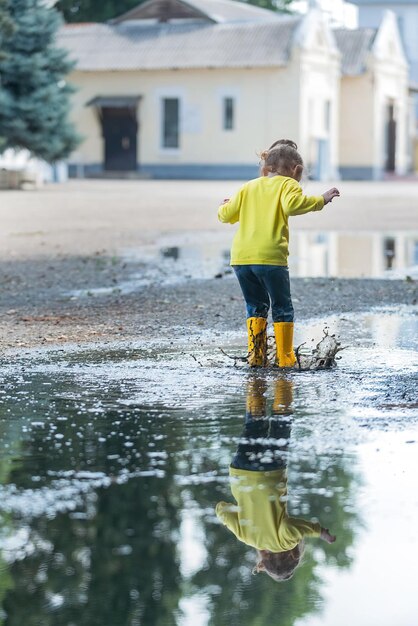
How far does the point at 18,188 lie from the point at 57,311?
28002 mm

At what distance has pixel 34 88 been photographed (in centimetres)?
3800

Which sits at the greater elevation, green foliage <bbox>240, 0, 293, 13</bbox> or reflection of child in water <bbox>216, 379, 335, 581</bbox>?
green foliage <bbox>240, 0, 293, 13</bbox>

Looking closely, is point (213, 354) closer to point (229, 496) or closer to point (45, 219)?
point (229, 496)

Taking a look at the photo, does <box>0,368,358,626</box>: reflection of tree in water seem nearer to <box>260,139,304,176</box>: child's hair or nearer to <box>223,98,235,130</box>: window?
<box>260,139,304,176</box>: child's hair

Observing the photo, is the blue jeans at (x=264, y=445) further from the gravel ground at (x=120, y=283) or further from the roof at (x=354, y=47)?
the roof at (x=354, y=47)

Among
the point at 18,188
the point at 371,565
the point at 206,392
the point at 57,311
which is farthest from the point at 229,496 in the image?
the point at 18,188

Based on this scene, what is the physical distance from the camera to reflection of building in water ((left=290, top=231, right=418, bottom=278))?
1535 cm

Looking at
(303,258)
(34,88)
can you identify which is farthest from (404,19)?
(303,258)

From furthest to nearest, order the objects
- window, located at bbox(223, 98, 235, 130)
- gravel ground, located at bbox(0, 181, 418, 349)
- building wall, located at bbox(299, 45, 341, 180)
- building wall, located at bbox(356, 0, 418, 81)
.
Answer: building wall, located at bbox(356, 0, 418, 81) < window, located at bbox(223, 98, 235, 130) < building wall, located at bbox(299, 45, 341, 180) < gravel ground, located at bbox(0, 181, 418, 349)

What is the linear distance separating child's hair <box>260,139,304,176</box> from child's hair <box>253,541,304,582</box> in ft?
12.9

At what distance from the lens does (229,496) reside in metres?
4.92

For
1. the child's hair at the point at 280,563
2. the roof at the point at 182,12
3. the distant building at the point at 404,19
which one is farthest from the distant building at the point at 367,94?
the child's hair at the point at 280,563

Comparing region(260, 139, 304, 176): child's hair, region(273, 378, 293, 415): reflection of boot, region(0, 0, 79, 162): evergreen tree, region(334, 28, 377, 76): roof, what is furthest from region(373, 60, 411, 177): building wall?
region(273, 378, 293, 415): reflection of boot

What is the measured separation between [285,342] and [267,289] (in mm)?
322
